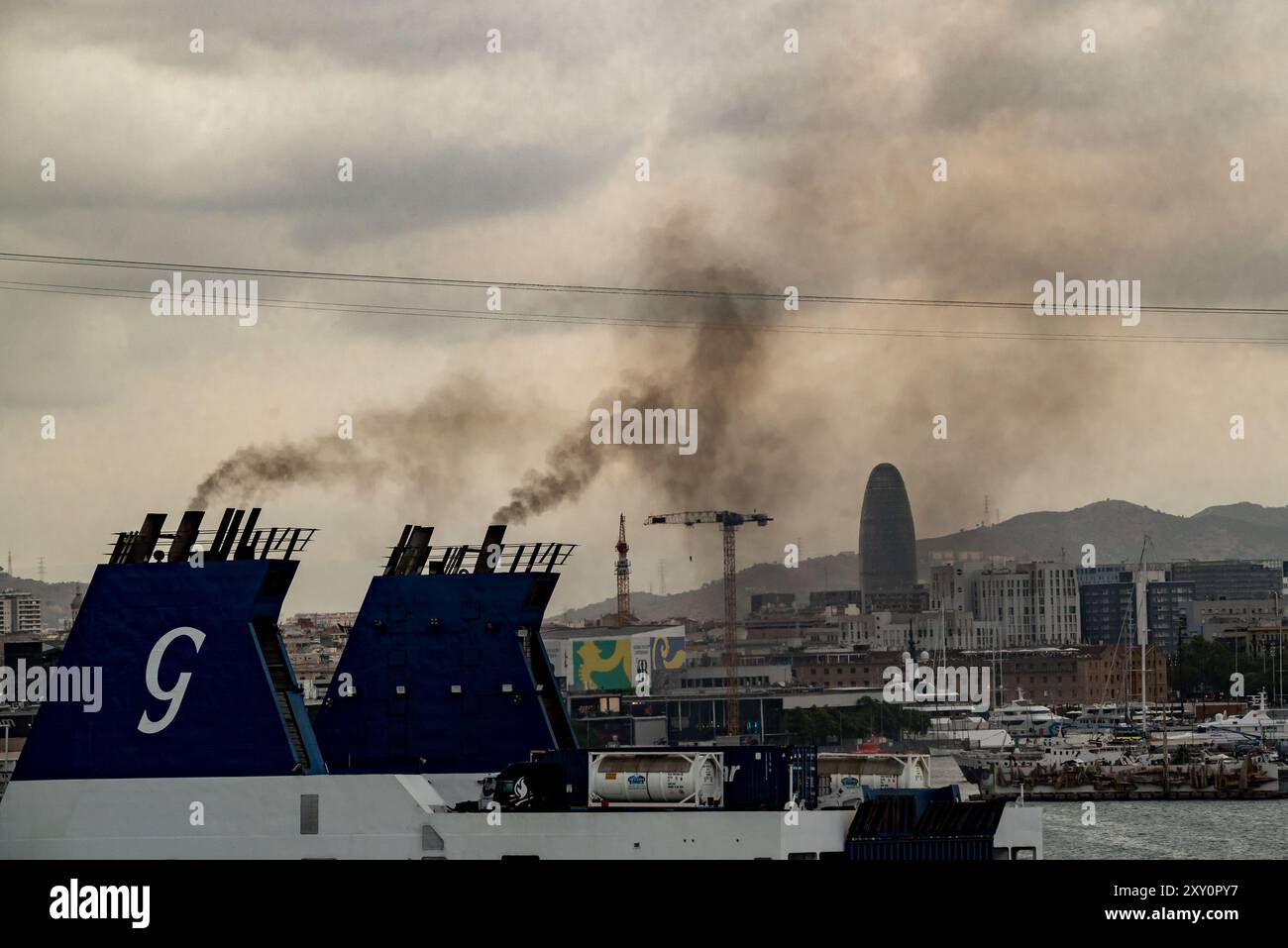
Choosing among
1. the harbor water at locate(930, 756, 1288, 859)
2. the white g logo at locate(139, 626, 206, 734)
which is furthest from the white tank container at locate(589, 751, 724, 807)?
the harbor water at locate(930, 756, 1288, 859)

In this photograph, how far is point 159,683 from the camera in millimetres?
40594

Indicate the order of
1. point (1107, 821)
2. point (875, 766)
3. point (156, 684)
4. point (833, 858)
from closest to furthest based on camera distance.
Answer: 1. point (833, 858)
2. point (156, 684)
3. point (875, 766)
4. point (1107, 821)

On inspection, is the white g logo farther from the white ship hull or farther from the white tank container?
the white tank container

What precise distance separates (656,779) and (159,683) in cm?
1070

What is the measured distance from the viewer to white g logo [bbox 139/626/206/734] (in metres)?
40.5

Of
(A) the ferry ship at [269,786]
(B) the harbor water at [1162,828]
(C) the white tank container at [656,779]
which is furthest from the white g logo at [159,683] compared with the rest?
(B) the harbor water at [1162,828]

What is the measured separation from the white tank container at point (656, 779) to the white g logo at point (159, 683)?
8.71 meters

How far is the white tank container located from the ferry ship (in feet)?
0.13

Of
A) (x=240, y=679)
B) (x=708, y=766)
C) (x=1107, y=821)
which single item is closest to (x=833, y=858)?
(x=708, y=766)

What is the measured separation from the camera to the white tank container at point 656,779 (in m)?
39.1

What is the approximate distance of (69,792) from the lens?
40.7m

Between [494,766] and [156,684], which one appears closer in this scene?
[156,684]
